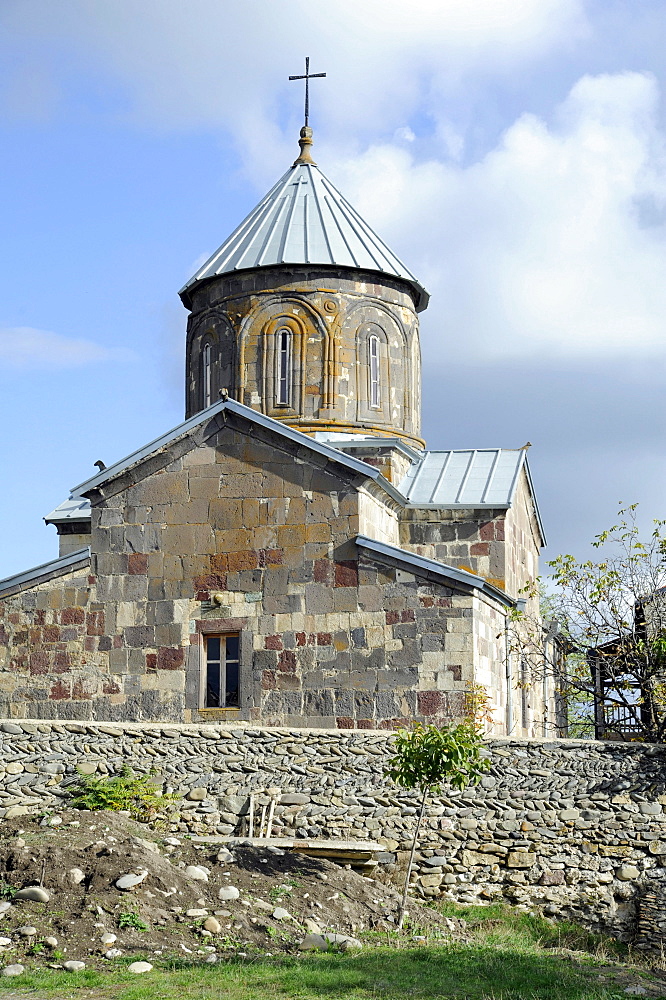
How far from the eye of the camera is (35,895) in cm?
829

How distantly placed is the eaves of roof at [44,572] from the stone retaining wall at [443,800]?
11.3ft

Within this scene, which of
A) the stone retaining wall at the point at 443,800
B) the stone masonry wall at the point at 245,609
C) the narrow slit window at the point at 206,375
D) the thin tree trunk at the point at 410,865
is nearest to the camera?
the thin tree trunk at the point at 410,865

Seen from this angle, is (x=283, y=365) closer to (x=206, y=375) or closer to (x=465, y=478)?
(x=206, y=375)

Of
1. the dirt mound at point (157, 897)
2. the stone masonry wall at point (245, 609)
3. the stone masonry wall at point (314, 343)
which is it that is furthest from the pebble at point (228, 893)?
the stone masonry wall at point (314, 343)

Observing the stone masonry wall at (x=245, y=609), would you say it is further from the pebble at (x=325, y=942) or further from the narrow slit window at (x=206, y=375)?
the pebble at (x=325, y=942)

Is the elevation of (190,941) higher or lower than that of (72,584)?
lower

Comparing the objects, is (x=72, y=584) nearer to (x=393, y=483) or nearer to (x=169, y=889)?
(x=393, y=483)

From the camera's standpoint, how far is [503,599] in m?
15.0

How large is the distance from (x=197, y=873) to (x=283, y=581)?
5821 millimetres

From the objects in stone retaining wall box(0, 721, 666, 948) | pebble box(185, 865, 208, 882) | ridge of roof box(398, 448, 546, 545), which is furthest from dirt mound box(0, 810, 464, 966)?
ridge of roof box(398, 448, 546, 545)

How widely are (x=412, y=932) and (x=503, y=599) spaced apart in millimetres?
6346

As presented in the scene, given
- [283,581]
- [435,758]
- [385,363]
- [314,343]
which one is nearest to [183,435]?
Answer: [283,581]

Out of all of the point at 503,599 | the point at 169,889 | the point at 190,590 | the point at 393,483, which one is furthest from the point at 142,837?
the point at 393,483

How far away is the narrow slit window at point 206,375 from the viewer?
1850 cm
